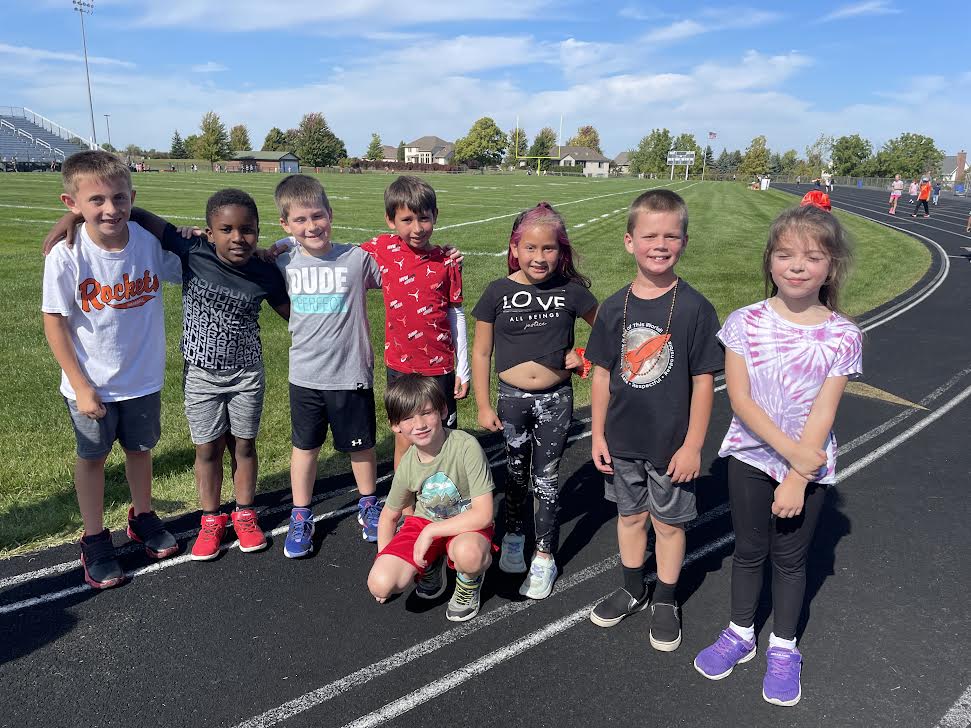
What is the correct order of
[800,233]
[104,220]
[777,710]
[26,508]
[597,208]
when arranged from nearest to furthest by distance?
1. [800,233]
2. [777,710]
3. [104,220]
4. [26,508]
5. [597,208]

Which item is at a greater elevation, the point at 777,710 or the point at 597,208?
the point at 597,208

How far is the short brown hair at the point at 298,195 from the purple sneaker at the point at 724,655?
3.00 meters

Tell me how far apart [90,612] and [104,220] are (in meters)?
2.03

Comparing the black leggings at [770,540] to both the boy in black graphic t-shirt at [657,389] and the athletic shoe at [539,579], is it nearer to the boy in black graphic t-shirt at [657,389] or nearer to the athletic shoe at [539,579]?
the boy in black graphic t-shirt at [657,389]

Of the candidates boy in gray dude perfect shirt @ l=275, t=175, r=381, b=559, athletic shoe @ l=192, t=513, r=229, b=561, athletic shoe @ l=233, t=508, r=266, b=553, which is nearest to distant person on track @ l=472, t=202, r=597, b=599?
boy in gray dude perfect shirt @ l=275, t=175, r=381, b=559

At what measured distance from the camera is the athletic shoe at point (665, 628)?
3197 mm

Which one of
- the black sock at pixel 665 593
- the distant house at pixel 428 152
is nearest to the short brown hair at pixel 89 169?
the black sock at pixel 665 593

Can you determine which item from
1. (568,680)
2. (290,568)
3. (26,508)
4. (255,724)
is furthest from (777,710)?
(26,508)

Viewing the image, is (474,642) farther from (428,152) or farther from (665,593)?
(428,152)

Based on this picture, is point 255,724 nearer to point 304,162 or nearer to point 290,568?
point 290,568

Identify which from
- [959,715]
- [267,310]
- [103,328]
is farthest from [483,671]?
[267,310]

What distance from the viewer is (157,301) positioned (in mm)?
3740

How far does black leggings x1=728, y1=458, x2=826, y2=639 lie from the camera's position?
2844 millimetres

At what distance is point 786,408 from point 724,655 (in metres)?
1.22
